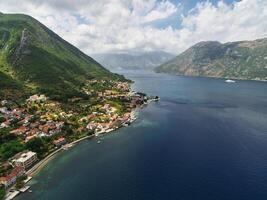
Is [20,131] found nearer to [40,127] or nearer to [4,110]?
[40,127]

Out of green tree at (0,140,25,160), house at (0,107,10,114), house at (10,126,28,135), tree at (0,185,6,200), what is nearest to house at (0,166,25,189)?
tree at (0,185,6,200)

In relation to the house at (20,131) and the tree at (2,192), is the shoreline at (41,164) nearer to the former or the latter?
the tree at (2,192)

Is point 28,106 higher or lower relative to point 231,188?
higher

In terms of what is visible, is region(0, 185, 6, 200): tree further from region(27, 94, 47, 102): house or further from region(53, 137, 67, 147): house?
region(27, 94, 47, 102): house

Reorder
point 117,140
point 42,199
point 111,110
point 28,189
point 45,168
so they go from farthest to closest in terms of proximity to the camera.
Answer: point 111,110 → point 117,140 → point 45,168 → point 28,189 → point 42,199

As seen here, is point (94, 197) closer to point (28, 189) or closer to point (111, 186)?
point (111, 186)

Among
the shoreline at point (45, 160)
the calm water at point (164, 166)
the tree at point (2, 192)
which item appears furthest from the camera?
the shoreline at point (45, 160)

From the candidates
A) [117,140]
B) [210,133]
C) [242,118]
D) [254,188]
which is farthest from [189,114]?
[254,188]

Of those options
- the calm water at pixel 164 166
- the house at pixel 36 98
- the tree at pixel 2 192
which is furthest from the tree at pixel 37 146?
the house at pixel 36 98
